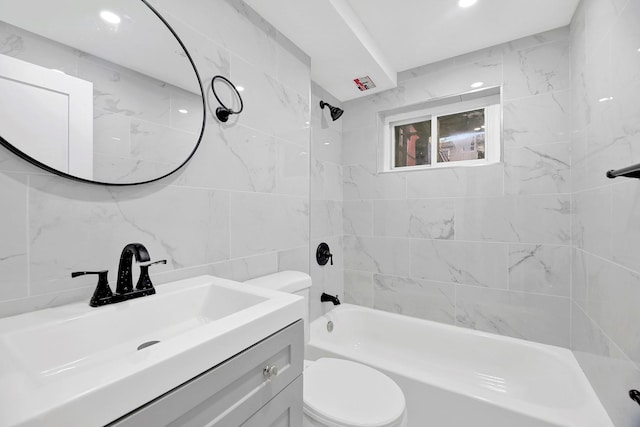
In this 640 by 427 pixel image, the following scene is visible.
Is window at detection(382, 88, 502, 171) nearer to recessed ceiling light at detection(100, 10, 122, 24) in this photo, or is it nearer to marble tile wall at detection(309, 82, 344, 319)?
marble tile wall at detection(309, 82, 344, 319)

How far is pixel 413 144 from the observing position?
8.05 ft

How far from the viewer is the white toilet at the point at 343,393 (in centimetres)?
110

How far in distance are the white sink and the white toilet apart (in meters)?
0.44

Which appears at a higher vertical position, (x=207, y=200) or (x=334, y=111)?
(x=334, y=111)

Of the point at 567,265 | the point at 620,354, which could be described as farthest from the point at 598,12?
the point at 620,354

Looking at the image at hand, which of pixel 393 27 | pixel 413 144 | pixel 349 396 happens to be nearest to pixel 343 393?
pixel 349 396

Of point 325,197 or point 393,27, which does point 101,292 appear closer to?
point 325,197

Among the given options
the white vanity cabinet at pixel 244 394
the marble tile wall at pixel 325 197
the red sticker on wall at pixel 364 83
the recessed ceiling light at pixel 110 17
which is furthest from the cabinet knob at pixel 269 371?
the red sticker on wall at pixel 364 83

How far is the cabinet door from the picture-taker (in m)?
0.72

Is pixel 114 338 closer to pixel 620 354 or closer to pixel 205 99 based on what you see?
pixel 205 99

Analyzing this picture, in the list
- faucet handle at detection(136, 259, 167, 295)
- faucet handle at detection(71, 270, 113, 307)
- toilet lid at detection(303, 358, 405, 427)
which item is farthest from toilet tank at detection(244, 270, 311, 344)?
faucet handle at detection(71, 270, 113, 307)

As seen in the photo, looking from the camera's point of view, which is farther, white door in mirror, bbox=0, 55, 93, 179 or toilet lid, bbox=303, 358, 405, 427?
toilet lid, bbox=303, 358, 405, 427

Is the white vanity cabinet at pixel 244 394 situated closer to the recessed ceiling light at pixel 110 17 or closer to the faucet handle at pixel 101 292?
the faucet handle at pixel 101 292

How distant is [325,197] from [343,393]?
1500mm
